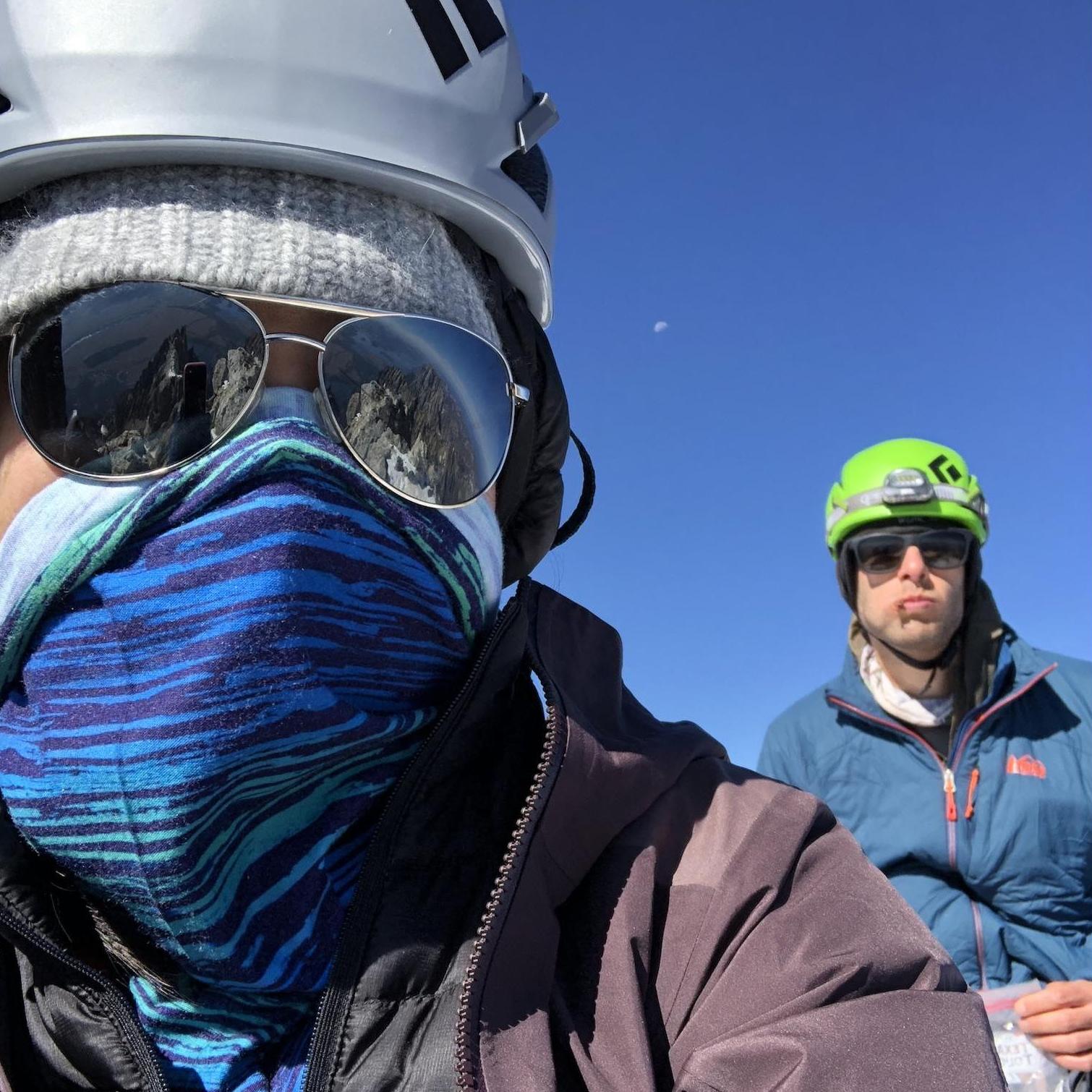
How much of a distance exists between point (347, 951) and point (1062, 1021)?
3.02m

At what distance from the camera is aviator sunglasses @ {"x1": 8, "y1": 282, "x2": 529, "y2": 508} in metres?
1.51

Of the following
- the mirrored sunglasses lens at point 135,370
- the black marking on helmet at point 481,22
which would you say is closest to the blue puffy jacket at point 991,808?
the black marking on helmet at point 481,22

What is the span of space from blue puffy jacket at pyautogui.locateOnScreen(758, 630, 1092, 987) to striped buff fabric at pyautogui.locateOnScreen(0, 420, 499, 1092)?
338 centimetres

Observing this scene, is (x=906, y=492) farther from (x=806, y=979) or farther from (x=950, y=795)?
(x=806, y=979)

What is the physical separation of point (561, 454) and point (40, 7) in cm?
112

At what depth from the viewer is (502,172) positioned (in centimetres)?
198

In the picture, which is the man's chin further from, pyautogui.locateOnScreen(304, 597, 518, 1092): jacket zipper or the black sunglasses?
pyautogui.locateOnScreen(304, 597, 518, 1092): jacket zipper

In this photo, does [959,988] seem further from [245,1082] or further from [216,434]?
[216,434]

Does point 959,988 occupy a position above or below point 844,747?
below

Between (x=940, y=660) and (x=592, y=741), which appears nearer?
(x=592, y=741)

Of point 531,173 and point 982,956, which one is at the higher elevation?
point 531,173

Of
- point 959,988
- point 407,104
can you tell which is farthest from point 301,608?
point 959,988

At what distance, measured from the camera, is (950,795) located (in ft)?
14.6

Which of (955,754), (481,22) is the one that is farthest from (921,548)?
(481,22)
